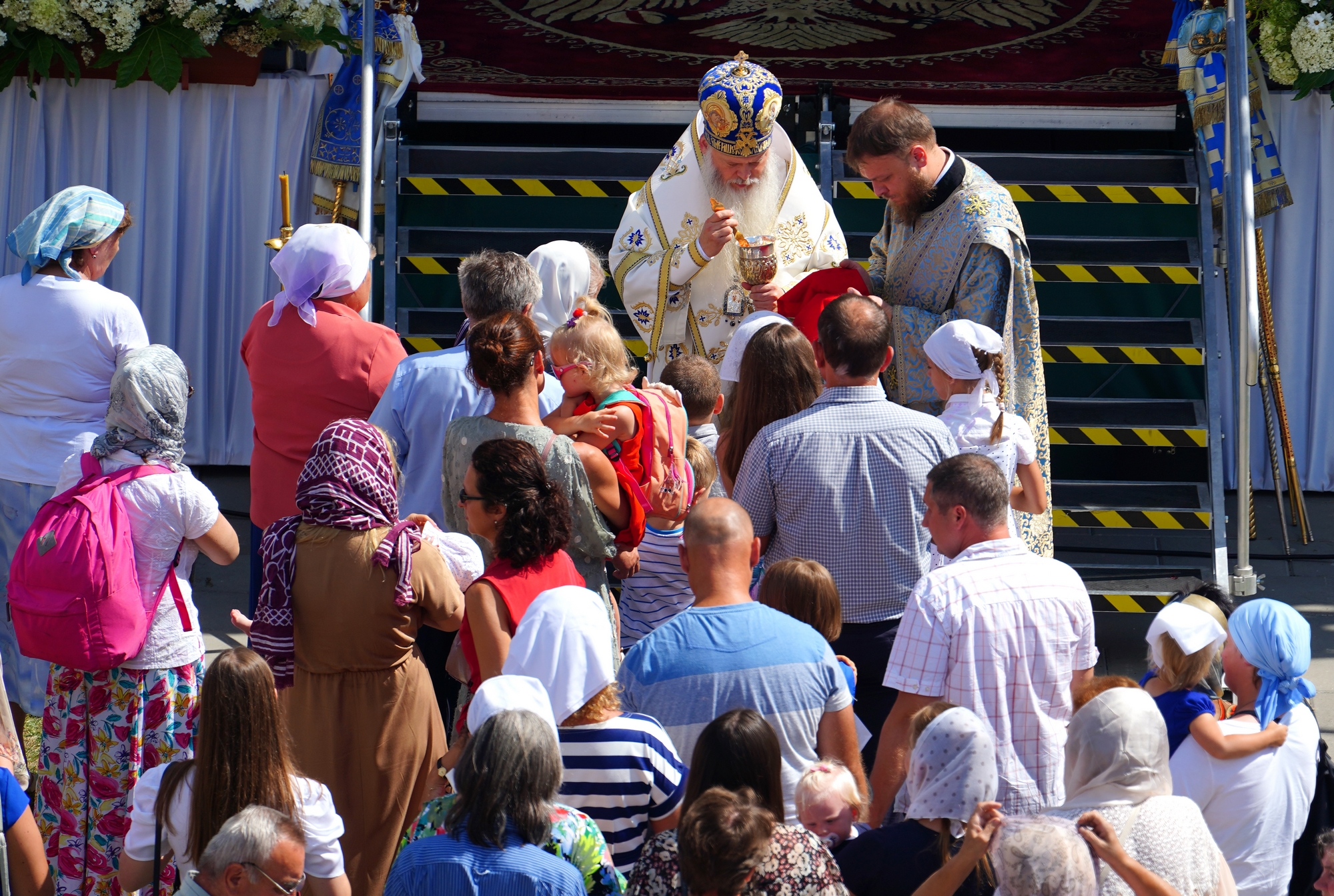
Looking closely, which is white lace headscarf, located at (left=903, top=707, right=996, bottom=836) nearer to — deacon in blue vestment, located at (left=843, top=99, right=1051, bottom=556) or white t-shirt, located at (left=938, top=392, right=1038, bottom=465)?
white t-shirt, located at (left=938, top=392, right=1038, bottom=465)

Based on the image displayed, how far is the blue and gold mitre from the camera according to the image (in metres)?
5.33

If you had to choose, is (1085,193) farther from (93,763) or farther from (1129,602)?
(93,763)

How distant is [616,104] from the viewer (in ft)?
26.6

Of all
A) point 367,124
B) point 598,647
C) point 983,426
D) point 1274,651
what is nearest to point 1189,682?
point 1274,651

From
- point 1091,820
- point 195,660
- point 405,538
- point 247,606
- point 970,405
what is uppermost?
point 970,405

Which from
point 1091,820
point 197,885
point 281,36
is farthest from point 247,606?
point 1091,820

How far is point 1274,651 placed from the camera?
11.2 ft

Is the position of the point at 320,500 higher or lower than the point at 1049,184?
lower

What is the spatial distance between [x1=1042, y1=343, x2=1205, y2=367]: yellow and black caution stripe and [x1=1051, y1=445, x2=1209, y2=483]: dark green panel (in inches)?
14.8

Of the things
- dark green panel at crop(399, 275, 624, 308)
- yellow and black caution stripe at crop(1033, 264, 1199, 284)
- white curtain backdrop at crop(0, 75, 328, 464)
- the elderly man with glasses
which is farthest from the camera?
white curtain backdrop at crop(0, 75, 328, 464)

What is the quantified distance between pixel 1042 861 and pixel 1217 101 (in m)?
5.30

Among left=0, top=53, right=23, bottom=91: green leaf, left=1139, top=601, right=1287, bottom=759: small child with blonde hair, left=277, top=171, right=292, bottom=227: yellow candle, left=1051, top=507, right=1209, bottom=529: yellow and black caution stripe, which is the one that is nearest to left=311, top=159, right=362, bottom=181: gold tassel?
left=0, top=53, right=23, bottom=91: green leaf

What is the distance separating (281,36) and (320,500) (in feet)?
15.1

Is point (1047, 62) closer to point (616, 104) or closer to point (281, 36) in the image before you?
point (616, 104)
